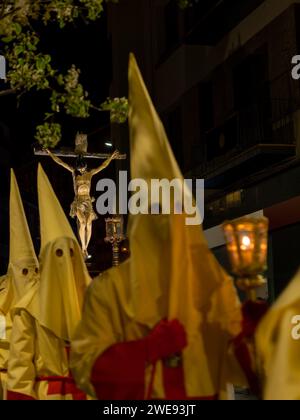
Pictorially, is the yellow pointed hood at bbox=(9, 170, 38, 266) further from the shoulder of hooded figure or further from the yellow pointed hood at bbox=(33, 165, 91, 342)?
the shoulder of hooded figure

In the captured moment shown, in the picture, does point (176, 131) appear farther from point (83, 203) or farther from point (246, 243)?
point (246, 243)

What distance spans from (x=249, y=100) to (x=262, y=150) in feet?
5.87

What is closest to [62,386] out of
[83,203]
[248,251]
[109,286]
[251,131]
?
[109,286]

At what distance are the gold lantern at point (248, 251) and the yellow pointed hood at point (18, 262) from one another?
373 cm

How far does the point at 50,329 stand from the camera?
5.96 metres

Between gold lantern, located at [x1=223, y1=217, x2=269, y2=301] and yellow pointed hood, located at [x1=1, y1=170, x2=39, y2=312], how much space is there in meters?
3.73

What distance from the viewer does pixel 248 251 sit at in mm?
3945

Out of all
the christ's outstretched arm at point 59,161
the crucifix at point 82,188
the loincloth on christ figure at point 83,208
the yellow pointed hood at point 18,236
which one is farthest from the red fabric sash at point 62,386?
the christ's outstretched arm at point 59,161

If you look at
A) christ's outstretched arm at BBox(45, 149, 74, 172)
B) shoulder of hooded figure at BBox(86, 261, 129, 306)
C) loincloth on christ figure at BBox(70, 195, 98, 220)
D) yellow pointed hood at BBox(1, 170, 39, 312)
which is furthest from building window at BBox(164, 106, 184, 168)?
shoulder of hooded figure at BBox(86, 261, 129, 306)

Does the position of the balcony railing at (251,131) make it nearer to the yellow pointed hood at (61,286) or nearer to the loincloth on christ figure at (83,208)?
the loincloth on christ figure at (83,208)

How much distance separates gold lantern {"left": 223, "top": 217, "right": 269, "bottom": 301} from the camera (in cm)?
390

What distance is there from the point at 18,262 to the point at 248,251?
423 centimetres

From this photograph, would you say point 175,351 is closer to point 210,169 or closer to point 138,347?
point 138,347
